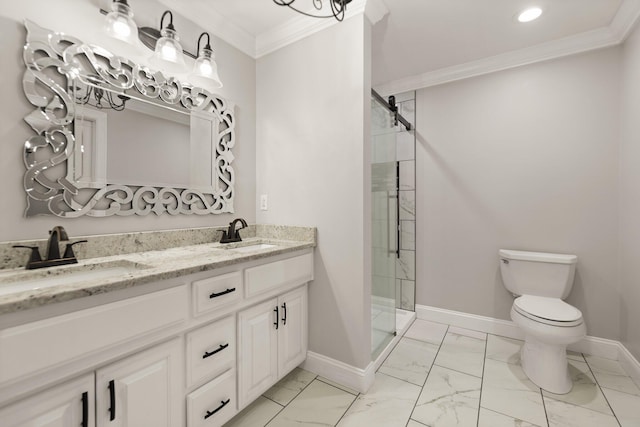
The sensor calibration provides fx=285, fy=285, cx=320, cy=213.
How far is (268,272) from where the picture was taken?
1572mm

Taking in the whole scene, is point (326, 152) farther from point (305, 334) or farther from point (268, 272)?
point (305, 334)

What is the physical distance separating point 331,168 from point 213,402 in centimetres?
140

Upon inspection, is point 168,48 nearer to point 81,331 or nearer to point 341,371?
point 81,331

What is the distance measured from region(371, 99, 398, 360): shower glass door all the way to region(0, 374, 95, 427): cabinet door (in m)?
1.57

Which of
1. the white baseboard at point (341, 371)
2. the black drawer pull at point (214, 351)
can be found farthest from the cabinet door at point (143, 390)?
the white baseboard at point (341, 371)

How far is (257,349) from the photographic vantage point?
5.00 feet

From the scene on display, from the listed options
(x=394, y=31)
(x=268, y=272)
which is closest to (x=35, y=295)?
(x=268, y=272)

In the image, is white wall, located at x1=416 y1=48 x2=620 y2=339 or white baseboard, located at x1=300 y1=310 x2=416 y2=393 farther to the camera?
white wall, located at x1=416 y1=48 x2=620 y2=339

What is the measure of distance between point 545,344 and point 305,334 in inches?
59.5

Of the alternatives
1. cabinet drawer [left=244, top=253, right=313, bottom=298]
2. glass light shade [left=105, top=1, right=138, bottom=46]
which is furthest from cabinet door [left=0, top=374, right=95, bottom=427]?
glass light shade [left=105, top=1, right=138, bottom=46]

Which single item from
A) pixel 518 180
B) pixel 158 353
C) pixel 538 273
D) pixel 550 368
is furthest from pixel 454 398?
pixel 518 180

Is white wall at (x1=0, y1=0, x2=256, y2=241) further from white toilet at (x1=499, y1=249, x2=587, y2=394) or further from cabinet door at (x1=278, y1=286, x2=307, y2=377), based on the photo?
white toilet at (x1=499, y1=249, x2=587, y2=394)

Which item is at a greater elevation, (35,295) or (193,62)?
(193,62)

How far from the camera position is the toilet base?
1722 millimetres
